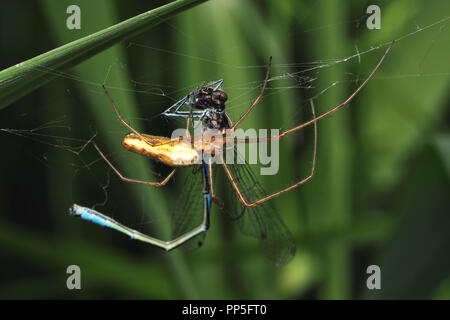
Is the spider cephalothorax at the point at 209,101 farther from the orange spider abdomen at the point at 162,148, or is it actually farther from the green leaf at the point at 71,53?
the green leaf at the point at 71,53

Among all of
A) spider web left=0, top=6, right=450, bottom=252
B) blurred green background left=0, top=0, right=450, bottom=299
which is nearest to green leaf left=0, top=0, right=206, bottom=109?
spider web left=0, top=6, right=450, bottom=252

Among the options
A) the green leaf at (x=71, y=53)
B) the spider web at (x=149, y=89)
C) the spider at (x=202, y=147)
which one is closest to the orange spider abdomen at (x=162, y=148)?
the spider at (x=202, y=147)

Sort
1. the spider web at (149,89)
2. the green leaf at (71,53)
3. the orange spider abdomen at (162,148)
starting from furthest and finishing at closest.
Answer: the spider web at (149,89) < the orange spider abdomen at (162,148) < the green leaf at (71,53)

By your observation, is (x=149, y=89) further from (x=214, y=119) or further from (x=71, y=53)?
(x=71, y=53)

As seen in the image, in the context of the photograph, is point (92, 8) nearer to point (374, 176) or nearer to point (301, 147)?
point (301, 147)

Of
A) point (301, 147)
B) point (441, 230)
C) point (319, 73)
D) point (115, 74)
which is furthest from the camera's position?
point (301, 147)

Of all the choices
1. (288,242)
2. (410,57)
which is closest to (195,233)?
(288,242)

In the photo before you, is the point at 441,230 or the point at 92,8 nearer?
the point at 92,8
